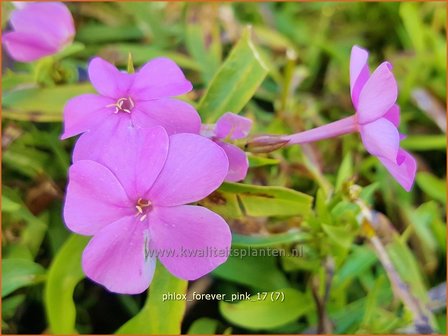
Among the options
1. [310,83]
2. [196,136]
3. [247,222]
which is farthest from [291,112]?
[196,136]

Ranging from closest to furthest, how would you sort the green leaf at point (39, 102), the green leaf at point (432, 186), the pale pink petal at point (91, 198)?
1. the pale pink petal at point (91, 198)
2. the green leaf at point (39, 102)
3. the green leaf at point (432, 186)

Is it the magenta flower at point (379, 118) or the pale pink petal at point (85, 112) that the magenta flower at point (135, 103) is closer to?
the pale pink petal at point (85, 112)

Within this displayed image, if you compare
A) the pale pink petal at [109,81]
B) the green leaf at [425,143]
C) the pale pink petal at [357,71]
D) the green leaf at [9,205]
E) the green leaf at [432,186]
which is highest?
the green leaf at [425,143]

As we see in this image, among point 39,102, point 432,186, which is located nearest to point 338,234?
point 432,186

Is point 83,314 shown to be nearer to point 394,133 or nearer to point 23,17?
point 23,17

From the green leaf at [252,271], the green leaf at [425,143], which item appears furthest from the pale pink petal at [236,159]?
the green leaf at [425,143]

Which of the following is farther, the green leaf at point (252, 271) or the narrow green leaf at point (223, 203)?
the green leaf at point (252, 271)

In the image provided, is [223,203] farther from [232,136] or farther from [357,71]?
[357,71]
